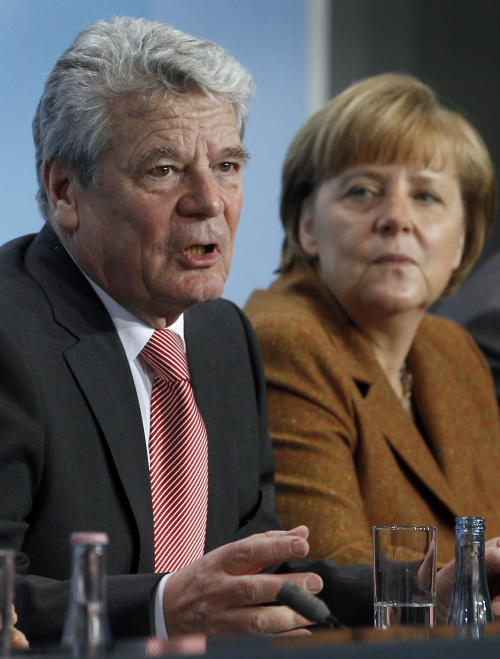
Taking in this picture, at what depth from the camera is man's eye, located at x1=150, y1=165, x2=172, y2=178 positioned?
1535 mm

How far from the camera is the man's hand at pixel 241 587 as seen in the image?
108cm

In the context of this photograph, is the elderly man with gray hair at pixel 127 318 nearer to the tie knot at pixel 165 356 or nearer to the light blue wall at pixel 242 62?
the tie knot at pixel 165 356

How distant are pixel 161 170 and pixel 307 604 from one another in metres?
0.81

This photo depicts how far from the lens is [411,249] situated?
7.16 ft

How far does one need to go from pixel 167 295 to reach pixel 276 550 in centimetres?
58

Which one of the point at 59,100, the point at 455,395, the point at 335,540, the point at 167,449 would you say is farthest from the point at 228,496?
the point at 455,395

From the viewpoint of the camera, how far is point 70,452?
1.40 meters

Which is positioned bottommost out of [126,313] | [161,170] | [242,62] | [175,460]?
[175,460]

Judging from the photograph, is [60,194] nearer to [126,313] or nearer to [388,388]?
[126,313]

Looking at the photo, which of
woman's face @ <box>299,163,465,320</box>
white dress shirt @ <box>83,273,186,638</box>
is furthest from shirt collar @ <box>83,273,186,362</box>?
woman's face @ <box>299,163,465,320</box>

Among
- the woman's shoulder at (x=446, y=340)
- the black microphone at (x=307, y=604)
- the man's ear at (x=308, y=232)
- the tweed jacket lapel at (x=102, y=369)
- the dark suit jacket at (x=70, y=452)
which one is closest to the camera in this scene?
the black microphone at (x=307, y=604)

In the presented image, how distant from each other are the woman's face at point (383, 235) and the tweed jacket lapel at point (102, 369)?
2.58 ft

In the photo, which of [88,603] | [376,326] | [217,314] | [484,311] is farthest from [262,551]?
[484,311]

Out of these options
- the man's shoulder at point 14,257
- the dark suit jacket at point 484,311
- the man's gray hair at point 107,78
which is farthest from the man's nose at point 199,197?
the dark suit jacket at point 484,311
